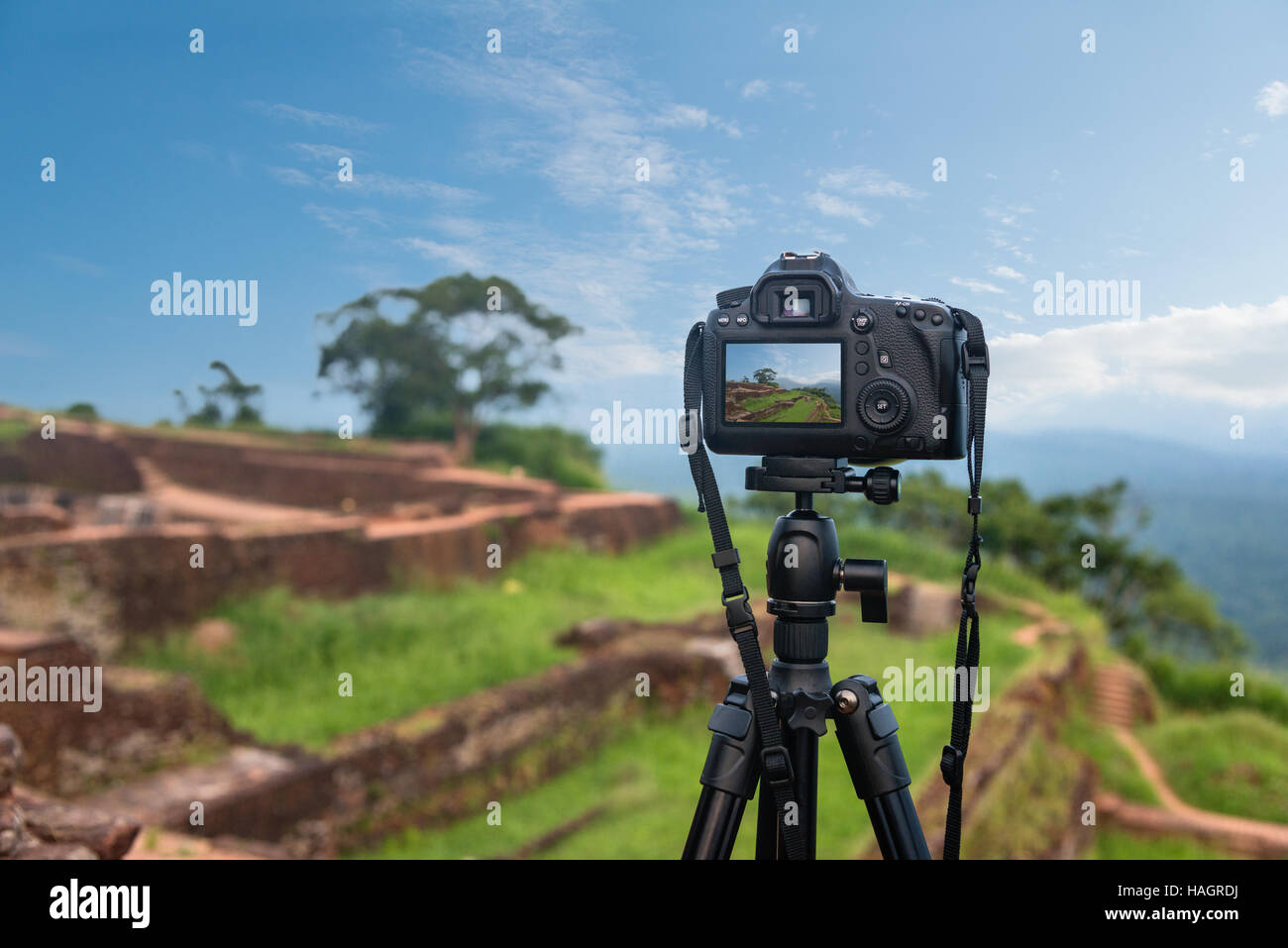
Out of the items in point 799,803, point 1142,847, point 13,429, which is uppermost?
point 13,429

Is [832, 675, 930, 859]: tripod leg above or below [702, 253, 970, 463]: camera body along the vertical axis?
below

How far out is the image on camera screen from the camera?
1006 millimetres

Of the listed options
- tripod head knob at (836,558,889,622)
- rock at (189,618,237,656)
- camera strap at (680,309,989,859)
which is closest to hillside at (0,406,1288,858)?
rock at (189,618,237,656)

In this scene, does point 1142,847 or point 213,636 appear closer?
point 213,636

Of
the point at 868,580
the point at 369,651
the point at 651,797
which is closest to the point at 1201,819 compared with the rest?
the point at 651,797

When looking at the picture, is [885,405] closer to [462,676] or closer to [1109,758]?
[462,676]

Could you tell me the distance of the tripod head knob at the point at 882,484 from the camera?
1015mm

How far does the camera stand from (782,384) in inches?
A: 39.7

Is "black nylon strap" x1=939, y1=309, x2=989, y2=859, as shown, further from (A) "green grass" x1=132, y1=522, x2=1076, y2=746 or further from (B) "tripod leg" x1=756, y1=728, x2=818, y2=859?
(A) "green grass" x1=132, y1=522, x2=1076, y2=746

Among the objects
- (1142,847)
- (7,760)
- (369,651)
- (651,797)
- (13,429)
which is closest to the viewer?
(7,760)

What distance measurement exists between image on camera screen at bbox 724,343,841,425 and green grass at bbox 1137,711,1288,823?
6.34m

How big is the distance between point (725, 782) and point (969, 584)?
0.34 metres

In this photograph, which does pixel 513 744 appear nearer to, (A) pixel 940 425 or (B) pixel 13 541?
(B) pixel 13 541

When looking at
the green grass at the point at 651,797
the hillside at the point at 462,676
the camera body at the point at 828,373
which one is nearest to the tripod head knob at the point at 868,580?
the camera body at the point at 828,373
